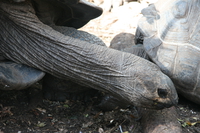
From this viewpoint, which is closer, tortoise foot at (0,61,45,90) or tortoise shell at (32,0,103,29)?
tortoise foot at (0,61,45,90)

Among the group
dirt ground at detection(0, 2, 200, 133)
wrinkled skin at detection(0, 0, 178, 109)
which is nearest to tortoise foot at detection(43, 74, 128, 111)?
dirt ground at detection(0, 2, 200, 133)

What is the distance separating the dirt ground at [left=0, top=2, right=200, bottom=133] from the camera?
2.58 metres

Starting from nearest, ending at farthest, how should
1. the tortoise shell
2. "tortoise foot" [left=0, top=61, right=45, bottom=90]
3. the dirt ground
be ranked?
"tortoise foot" [left=0, top=61, right=45, bottom=90] → the dirt ground → the tortoise shell

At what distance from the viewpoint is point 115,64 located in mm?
2473

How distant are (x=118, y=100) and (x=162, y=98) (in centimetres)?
56

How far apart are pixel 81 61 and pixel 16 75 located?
0.57 m

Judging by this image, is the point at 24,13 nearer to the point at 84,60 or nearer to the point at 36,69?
the point at 36,69

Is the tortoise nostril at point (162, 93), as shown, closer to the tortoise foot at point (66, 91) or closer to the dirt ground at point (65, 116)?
the dirt ground at point (65, 116)

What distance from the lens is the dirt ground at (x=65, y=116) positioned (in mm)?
2580

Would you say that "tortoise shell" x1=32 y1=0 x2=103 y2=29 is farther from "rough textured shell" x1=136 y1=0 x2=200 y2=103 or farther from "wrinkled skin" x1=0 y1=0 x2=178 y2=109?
"rough textured shell" x1=136 y1=0 x2=200 y2=103

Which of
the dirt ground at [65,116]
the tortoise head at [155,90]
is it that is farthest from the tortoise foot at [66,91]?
the tortoise head at [155,90]

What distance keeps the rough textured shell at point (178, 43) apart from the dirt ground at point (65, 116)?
0.38 metres

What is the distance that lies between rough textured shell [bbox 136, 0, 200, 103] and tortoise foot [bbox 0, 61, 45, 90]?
47.3 inches

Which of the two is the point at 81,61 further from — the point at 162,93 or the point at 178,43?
the point at 178,43
